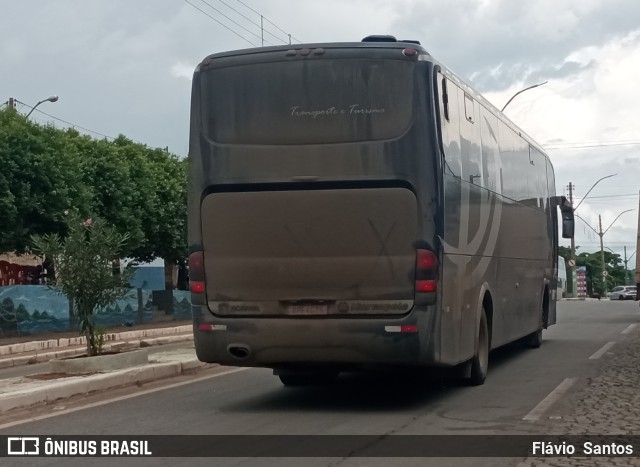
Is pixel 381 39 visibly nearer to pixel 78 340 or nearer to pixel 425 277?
pixel 425 277

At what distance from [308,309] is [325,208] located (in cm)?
109

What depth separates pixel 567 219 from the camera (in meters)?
21.1

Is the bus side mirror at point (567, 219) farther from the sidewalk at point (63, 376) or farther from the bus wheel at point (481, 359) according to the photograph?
the sidewalk at point (63, 376)

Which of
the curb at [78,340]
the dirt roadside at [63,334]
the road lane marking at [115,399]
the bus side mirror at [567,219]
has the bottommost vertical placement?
the road lane marking at [115,399]

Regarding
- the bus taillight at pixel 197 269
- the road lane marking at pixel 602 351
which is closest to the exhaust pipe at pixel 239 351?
the bus taillight at pixel 197 269

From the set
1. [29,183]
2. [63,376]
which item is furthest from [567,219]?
[29,183]

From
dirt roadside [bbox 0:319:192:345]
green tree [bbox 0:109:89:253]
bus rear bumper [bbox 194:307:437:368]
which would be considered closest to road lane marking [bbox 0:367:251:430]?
bus rear bumper [bbox 194:307:437:368]

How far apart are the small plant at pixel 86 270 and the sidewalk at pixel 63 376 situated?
3.37 feet

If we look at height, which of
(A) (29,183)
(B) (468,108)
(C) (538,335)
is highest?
(A) (29,183)

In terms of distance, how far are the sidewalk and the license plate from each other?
3354 mm

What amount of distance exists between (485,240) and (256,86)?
399cm

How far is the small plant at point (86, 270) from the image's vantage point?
14.5 m
